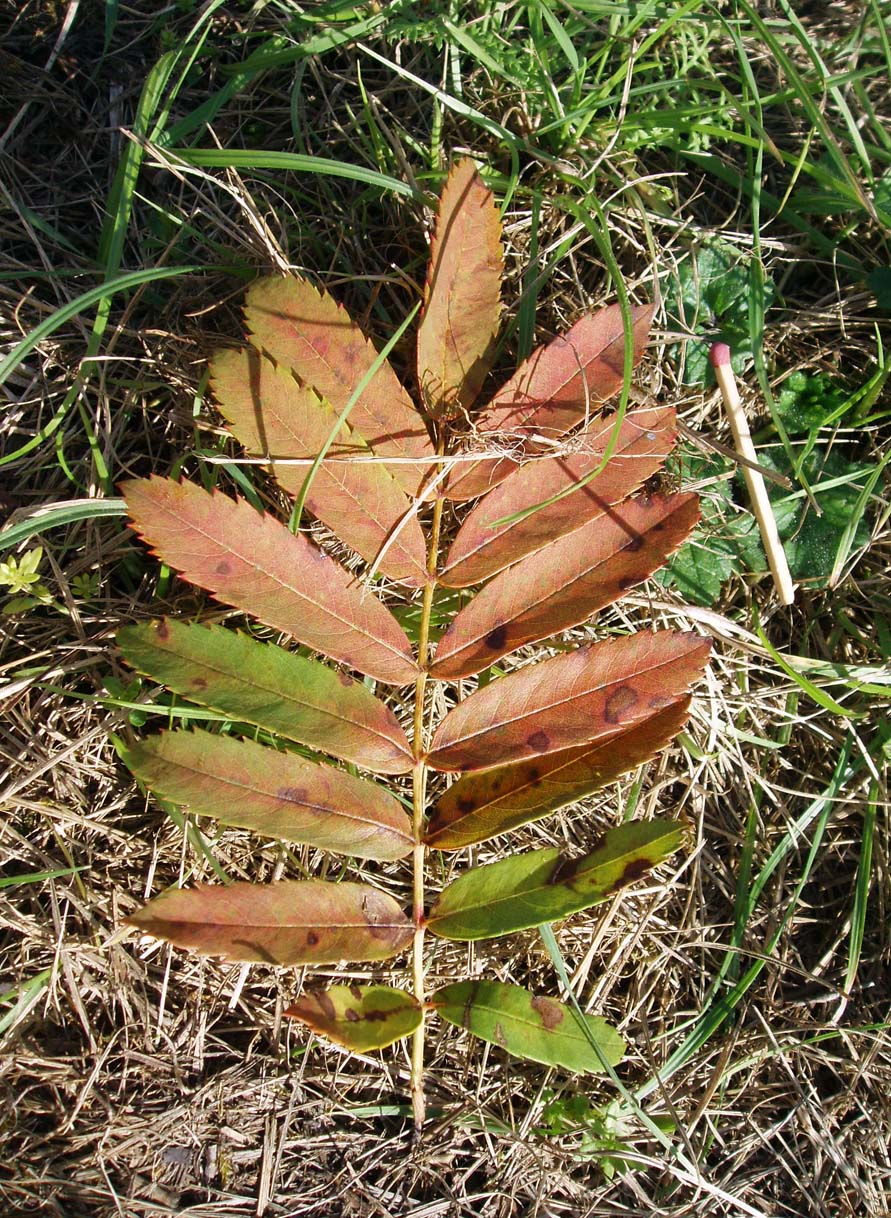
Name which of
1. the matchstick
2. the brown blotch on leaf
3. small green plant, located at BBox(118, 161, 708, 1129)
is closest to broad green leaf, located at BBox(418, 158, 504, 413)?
small green plant, located at BBox(118, 161, 708, 1129)

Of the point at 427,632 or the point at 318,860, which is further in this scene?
the point at 318,860

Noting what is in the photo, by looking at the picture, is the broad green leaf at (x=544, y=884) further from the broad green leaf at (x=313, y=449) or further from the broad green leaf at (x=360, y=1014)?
the broad green leaf at (x=313, y=449)

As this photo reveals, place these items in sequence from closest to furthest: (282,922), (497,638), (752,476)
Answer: (282,922) < (497,638) < (752,476)

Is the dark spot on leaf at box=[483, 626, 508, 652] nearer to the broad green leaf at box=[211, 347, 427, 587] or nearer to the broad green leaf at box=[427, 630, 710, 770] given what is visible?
the broad green leaf at box=[427, 630, 710, 770]

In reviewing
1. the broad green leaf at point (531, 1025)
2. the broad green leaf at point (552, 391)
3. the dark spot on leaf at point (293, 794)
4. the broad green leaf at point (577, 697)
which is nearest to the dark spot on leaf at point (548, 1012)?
the broad green leaf at point (531, 1025)

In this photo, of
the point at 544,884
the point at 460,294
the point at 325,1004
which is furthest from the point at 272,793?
the point at 460,294

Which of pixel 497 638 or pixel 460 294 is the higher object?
pixel 460 294

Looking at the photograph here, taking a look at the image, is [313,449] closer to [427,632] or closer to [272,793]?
[427,632]

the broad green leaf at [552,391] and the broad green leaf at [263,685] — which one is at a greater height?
the broad green leaf at [552,391]
